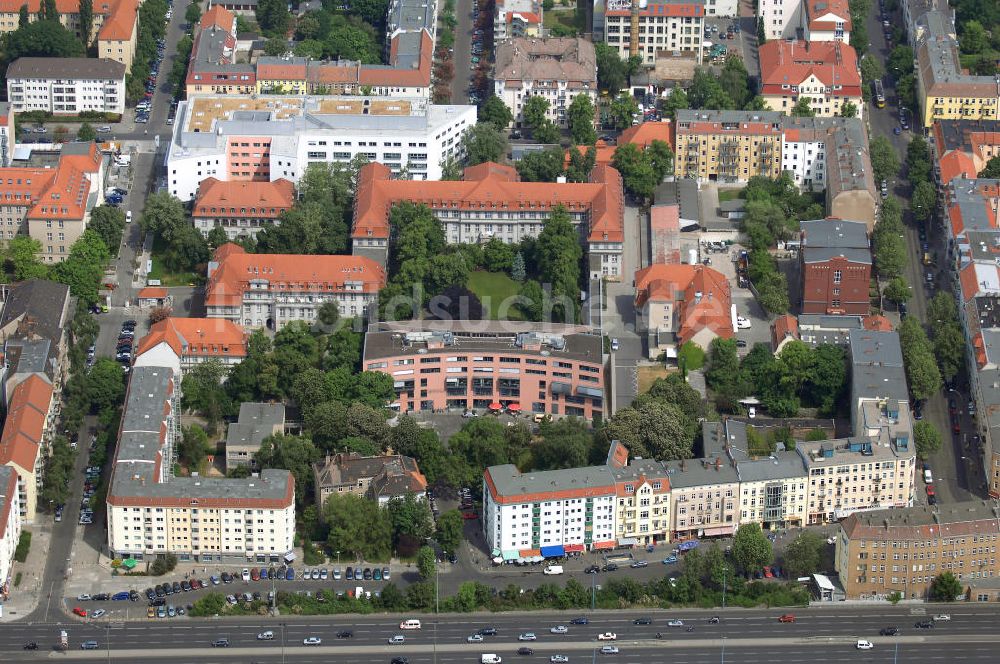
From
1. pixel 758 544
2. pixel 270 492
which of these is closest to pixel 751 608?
pixel 758 544

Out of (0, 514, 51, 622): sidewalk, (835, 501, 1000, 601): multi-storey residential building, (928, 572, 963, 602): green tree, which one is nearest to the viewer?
(0, 514, 51, 622): sidewalk

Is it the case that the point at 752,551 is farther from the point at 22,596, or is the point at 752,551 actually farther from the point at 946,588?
the point at 22,596

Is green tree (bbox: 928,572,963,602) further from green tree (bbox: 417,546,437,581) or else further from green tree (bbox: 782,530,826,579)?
green tree (bbox: 417,546,437,581)

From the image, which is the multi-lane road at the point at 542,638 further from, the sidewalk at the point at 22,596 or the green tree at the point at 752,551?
the green tree at the point at 752,551

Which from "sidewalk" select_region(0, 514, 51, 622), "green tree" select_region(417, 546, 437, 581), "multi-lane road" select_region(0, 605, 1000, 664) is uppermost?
"green tree" select_region(417, 546, 437, 581)

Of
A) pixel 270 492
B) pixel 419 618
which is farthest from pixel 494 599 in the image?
pixel 270 492

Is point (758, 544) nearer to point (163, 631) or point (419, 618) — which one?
point (419, 618)

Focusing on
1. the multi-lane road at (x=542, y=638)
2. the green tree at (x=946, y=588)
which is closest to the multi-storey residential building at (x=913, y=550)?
the green tree at (x=946, y=588)

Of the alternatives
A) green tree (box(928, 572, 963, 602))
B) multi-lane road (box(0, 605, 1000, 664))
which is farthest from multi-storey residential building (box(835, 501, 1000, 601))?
multi-lane road (box(0, 605, 1000, 664))
